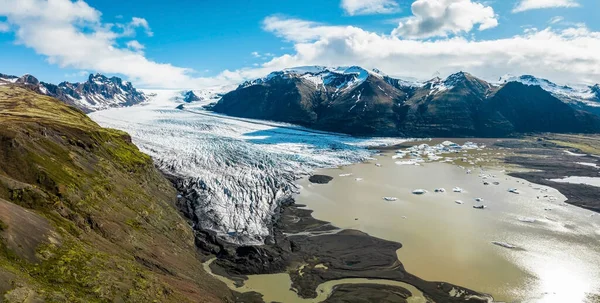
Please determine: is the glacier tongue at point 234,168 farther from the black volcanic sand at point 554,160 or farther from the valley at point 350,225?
the black volcanic sand at point 554,160

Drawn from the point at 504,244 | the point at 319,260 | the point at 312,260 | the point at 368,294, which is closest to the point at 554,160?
the point at 504,244

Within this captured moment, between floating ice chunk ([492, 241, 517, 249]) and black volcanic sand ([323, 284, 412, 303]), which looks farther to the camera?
floating ice chunk ([492, 241, 517, 249])

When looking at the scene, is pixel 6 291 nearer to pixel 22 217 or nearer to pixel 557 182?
pixel 22 217

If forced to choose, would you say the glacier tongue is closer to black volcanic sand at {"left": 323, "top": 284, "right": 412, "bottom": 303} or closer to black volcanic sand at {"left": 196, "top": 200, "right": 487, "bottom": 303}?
black volcanic sand at {"left": 196, "top": 200, "right": 487, "bottom": 303}

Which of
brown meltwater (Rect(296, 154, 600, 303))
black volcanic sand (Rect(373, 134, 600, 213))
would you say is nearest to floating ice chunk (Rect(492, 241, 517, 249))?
brown meltwater (Rect(296, 154, 600, 303))

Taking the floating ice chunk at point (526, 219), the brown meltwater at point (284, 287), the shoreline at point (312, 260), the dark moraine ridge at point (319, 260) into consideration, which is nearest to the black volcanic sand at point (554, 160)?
the floating ice chunk at point (526, 219)

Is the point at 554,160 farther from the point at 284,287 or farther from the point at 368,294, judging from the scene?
the point at 284,287
